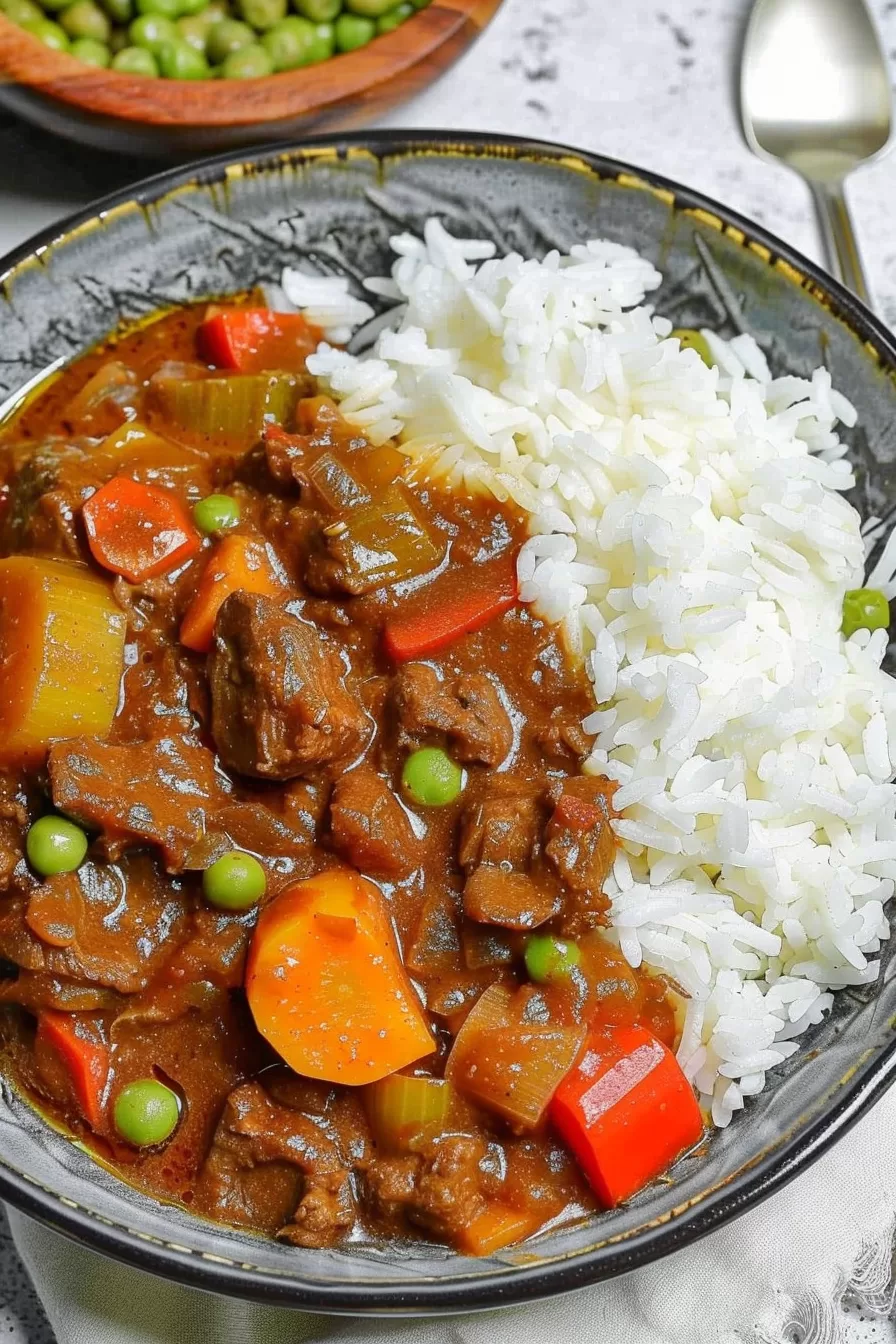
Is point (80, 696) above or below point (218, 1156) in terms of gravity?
above

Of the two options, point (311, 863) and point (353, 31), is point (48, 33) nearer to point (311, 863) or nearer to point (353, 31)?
point (353, 31)

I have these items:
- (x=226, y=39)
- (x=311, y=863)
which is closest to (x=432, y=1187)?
(x=311, y=863)

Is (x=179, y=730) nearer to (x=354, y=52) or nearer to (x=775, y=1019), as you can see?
(x=775, y=1019)

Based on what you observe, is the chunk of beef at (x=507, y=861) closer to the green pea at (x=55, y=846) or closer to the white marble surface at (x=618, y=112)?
the green pea at (x=55, y=846)

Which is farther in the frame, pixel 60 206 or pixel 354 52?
pixel 60 206

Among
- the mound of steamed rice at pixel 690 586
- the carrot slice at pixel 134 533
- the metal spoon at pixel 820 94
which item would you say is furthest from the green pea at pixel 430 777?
the metal spoon at pixel 820 94

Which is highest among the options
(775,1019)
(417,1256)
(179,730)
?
(179,730)

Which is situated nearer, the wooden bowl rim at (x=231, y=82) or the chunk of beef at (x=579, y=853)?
the chunk of beef at (x=579, y=853)

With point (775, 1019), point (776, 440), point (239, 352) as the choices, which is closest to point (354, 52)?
point (239, 352)

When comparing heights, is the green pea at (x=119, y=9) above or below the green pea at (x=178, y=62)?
above
